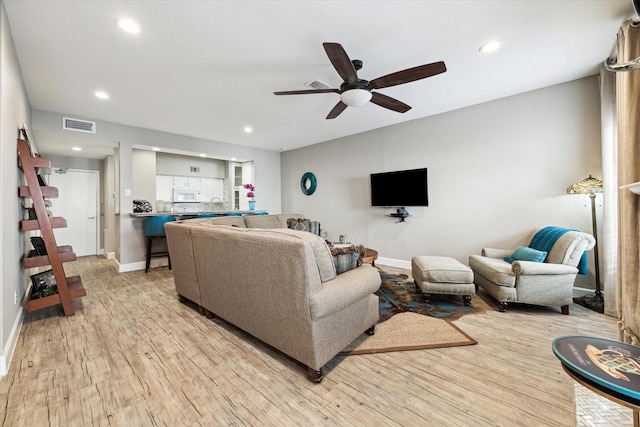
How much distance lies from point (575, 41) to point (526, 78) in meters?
0.65

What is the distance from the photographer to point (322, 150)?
5797 millimetres

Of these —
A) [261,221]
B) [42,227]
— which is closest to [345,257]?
[261,221]

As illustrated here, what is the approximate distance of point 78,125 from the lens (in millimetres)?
3930

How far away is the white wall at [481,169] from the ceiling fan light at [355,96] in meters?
2.08

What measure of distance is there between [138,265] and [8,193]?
9.77 feet

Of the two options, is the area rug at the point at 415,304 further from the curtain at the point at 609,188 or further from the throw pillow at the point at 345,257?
the curtain at the point at 609,188

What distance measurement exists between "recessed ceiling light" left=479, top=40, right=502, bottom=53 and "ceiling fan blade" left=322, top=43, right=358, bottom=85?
1190 mm

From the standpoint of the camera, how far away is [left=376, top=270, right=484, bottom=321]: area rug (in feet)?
8.68

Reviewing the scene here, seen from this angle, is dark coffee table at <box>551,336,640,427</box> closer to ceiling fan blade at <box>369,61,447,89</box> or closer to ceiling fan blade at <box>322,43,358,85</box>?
ceiling fan blade at <box>369,61,447,89</box>

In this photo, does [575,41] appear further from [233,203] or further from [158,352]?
[233,203]

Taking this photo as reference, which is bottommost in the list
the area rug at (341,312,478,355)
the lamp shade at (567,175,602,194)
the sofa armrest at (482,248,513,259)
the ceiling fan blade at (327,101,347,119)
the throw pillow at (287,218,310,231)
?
the area rug at (341,312,478,355)

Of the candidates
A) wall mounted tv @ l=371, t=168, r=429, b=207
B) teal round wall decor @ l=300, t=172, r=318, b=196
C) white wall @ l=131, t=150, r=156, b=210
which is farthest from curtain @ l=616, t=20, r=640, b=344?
white wall @ l=131, t=150, r=156, b=210

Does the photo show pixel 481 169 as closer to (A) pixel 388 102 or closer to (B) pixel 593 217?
(B) pixel 593 217

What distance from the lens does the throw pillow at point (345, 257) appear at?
6.36 feet
